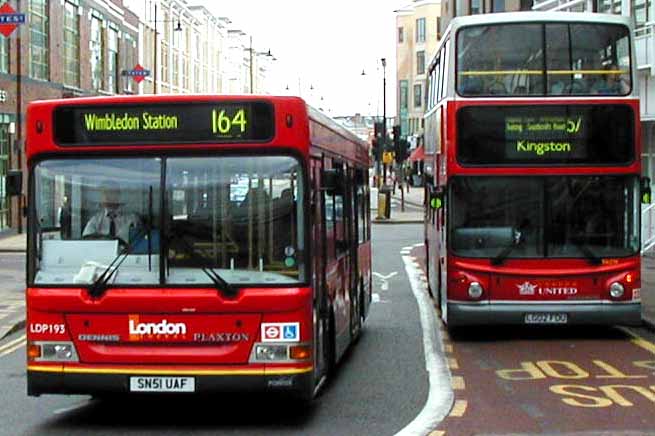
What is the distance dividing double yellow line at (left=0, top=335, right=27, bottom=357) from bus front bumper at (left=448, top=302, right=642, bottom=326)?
5.70m

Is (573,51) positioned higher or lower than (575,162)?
higher

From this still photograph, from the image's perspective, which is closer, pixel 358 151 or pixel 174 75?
pixel 358 151

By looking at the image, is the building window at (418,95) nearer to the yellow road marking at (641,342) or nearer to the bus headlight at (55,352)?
the yellow road marking at (641,342)

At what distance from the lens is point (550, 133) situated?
45.8 ft

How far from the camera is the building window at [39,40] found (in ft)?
134

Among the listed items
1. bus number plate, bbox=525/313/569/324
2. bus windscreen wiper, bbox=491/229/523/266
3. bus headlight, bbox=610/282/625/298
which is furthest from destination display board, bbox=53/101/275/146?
bus headlight, bbox=610/282/625/298

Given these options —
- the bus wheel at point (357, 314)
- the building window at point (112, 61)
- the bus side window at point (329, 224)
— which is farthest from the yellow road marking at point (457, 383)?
the building window at point (112, 61)

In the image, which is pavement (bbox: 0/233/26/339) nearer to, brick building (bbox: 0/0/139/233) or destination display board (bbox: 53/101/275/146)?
brick building (bbox: 0/0/139/233)

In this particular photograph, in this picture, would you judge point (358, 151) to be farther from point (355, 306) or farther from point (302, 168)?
point (302, 168)

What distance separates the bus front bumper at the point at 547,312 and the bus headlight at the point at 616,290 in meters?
0.11

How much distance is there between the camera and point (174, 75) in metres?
76.2

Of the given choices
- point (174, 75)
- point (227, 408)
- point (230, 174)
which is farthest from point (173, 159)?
point (174, 75)

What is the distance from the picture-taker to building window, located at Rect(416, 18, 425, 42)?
347ft

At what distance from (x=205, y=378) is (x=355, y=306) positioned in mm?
5321
